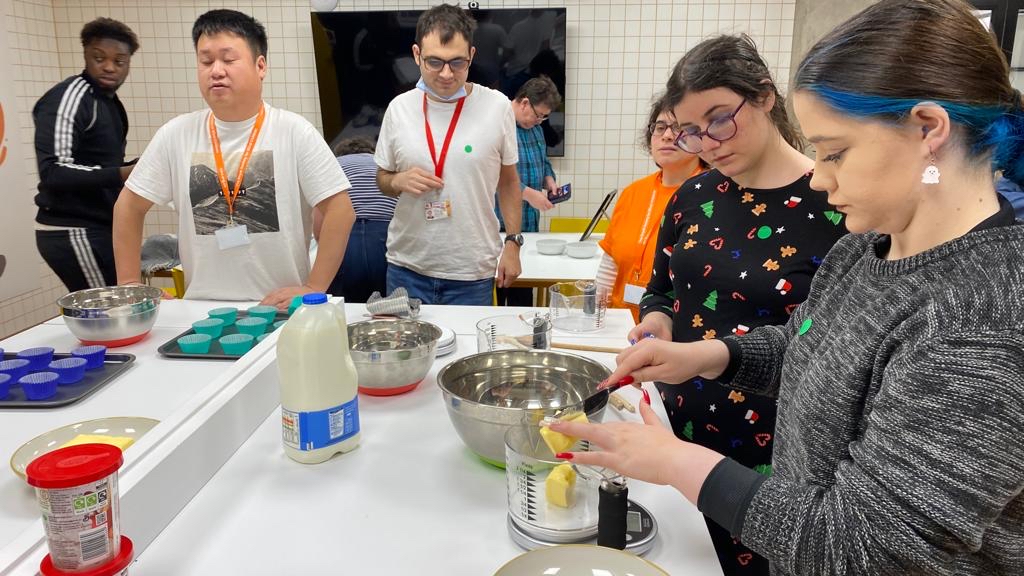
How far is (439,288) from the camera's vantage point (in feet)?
9.48

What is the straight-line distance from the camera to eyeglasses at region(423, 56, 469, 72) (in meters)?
2.65

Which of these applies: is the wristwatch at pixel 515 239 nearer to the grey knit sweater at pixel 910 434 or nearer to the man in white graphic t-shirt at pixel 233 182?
the man in white graphic t-shirt at pixel 233 182

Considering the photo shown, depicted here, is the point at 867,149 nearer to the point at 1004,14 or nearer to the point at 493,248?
the point at 493,248

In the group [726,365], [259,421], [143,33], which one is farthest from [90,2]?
[726,365]

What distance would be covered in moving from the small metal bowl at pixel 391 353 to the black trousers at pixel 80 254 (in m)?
2.17

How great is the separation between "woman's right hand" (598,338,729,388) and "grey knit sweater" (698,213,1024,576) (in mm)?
299

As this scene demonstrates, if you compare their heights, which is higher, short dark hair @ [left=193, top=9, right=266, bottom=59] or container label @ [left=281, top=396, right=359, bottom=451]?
short dark hair @ [left=193, top=9, right=266, bottom=59]

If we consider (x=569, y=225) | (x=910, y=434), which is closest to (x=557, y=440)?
(x=910, y=434)

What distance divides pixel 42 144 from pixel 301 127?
1.48 meters

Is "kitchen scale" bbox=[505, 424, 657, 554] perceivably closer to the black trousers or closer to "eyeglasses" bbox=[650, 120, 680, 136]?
"eyeglasses" bbox=[650, 120, 680, 136]

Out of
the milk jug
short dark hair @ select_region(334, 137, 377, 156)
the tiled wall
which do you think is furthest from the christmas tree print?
the tiled wall

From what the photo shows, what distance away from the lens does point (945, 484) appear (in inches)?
27.1

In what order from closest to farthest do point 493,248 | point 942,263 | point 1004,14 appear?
point 942,263, point 493,248, point 1004,14

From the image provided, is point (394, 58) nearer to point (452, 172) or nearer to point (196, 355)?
point (452, 172)
